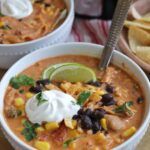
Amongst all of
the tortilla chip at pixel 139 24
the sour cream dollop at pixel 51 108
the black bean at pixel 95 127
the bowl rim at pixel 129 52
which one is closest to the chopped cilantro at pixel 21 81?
the sour cream dollop at pixel 51 108

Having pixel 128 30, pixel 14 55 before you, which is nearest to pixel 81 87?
pixel 14 55

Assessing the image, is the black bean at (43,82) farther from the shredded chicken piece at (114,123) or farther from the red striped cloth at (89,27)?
the red striped cloth at (89,27)

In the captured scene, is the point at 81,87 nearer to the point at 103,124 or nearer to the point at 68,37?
the point at 103,124

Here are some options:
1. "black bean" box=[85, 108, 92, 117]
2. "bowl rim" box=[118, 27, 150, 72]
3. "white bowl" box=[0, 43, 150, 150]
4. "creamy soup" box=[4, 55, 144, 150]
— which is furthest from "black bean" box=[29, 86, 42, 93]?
"bowl rim" box=[118, 27, 150, 72]

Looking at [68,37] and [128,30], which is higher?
[128,30]

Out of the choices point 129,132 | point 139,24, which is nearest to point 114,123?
point 129,132
